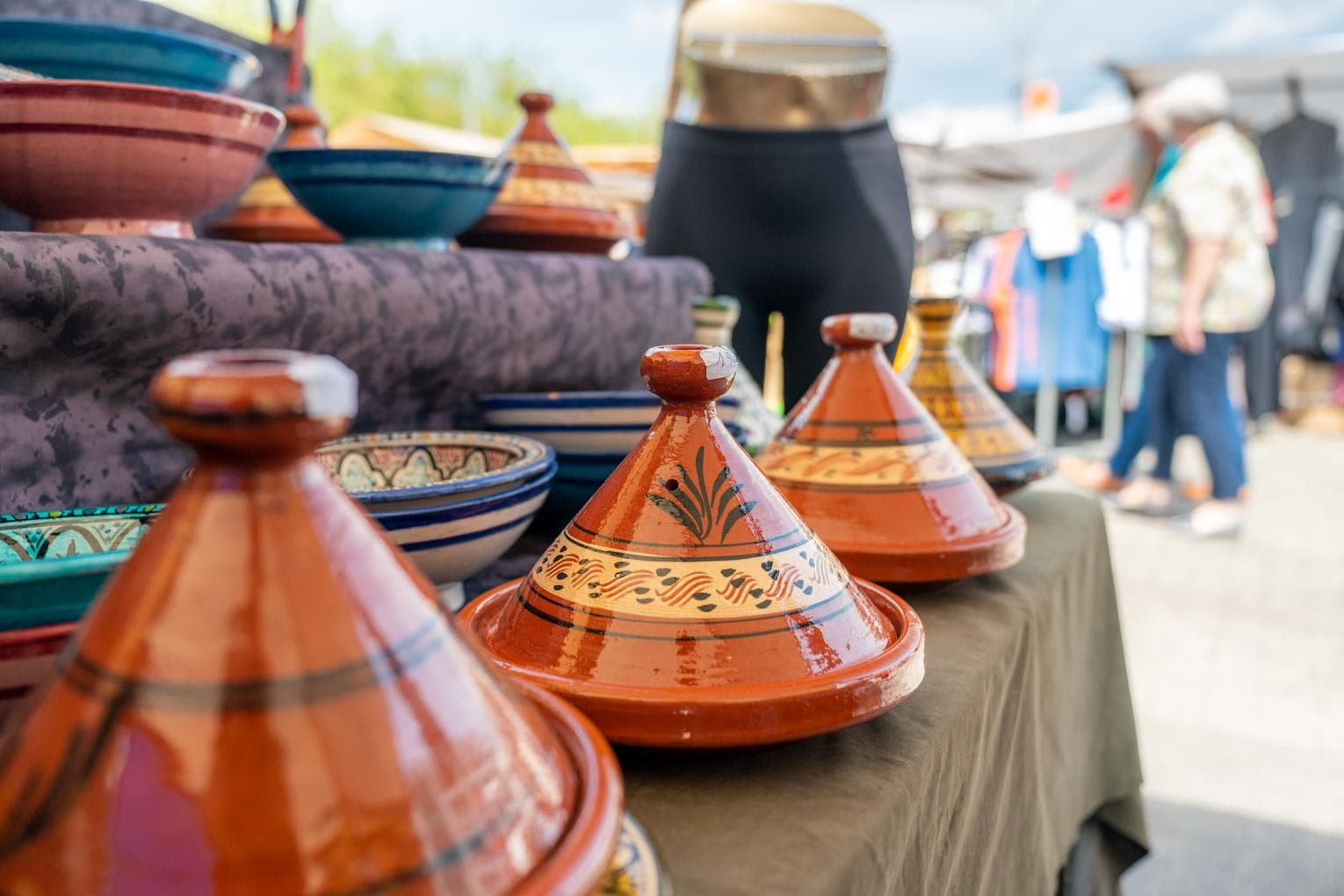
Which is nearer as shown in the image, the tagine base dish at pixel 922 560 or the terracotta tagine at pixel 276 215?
the tagine base dish at pixel 922 560

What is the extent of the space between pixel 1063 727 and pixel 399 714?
3.42 ft

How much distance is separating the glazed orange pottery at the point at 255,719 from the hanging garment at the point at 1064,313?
588 centimetres

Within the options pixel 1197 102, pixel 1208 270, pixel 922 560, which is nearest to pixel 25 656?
pixel 922 560

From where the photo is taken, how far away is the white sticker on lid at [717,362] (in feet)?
1.93

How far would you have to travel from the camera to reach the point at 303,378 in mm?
296

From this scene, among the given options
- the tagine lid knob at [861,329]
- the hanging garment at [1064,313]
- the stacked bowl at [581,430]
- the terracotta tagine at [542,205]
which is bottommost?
the hanging garment at [1064,313]

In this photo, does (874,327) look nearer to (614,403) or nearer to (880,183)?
(614,403)

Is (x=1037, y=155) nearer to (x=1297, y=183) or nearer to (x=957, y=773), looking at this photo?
(x=1297, y=183)

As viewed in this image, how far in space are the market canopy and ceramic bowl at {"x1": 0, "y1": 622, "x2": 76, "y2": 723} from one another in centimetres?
754

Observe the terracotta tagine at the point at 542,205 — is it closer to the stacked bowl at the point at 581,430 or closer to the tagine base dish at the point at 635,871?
the stacked bowl at the point at 581,430

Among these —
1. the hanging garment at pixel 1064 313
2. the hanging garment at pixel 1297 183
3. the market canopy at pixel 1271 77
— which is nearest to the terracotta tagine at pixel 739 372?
the hanging garment at pixel 1064 313

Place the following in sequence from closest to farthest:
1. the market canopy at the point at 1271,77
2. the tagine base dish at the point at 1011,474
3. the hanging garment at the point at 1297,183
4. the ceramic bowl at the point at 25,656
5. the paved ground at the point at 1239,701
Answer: the ceramic bowl at the point at 25,656 < the tagine base dish at the point at 1011,474 < the paved ground at the point at 1239,701 < the market canopy at the point at 1271,77 < the hanging garment at the point at 1297,183

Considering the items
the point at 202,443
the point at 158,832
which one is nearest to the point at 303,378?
the point at 202,443

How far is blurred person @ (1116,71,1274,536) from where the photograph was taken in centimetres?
343
